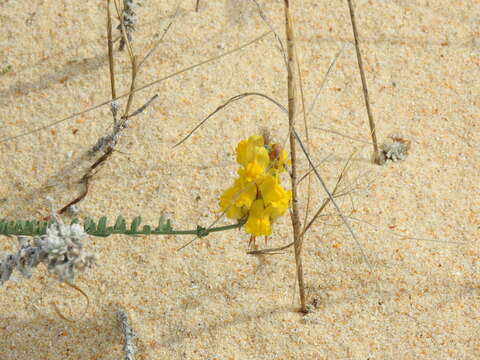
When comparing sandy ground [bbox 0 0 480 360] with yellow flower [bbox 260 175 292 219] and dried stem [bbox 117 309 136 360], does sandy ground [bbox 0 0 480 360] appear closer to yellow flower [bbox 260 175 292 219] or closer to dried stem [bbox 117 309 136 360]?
dried stem [bbox 117 309 136 360]

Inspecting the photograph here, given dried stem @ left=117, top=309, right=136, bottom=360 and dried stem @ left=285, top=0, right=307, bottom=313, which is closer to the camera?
dried stem @ left=285, top=0, right=307, bottom=313

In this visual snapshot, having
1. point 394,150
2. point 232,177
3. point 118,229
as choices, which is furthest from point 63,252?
point 394,150

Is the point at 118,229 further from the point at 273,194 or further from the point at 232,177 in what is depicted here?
the point at 232,177

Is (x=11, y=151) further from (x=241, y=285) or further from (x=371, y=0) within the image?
(x=371, y=0)

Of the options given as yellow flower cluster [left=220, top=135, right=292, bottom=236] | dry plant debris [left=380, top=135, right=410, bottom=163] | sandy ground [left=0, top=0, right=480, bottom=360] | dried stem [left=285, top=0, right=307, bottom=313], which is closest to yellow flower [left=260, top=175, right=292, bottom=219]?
yellow flower cluster [left=220, top=135, right=292, bottom=236]

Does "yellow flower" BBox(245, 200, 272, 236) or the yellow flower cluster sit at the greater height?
the yellow flower cluster
